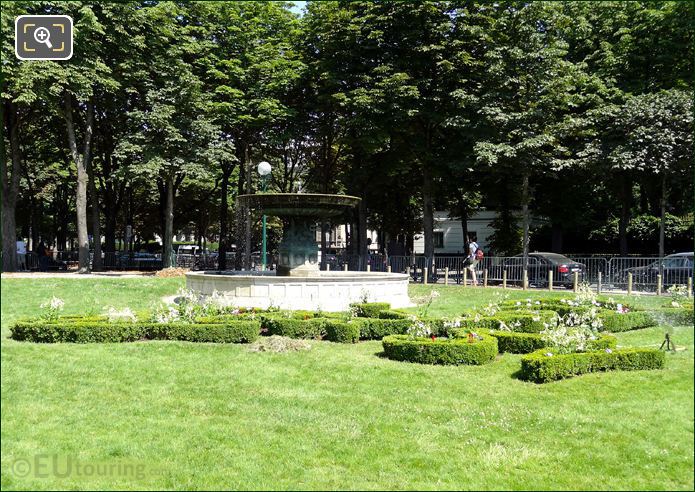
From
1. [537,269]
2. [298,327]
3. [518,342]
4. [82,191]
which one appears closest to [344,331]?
[298,327]

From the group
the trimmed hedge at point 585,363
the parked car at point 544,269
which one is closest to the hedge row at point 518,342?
the trimmed hedge at point 585,363

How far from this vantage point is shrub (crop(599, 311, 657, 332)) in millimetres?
13850

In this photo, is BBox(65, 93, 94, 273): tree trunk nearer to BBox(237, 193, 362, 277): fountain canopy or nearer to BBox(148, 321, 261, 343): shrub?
BBox(237, 193, 362, 277): fountain canopy

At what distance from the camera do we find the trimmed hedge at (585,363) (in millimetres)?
9219

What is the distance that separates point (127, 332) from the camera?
12477 millimetres

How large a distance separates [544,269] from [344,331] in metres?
17.1

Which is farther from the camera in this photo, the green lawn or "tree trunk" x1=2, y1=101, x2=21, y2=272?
"tree trunk" x1=2, y1=101, x2=21, y2=272

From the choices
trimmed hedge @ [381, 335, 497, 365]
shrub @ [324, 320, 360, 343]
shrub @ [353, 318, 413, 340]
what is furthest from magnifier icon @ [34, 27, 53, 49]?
shrub @ [353, 318, 413, 340]

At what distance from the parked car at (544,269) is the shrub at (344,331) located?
15.9 meters

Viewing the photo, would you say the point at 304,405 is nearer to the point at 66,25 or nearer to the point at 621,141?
the point at 66,25

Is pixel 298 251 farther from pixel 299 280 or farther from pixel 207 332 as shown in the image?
pixel 207 332

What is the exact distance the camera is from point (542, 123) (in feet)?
92.6

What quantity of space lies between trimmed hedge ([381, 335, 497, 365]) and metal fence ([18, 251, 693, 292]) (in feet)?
42.4

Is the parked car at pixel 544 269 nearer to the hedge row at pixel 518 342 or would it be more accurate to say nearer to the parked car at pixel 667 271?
the parked car at pixel 667 271
